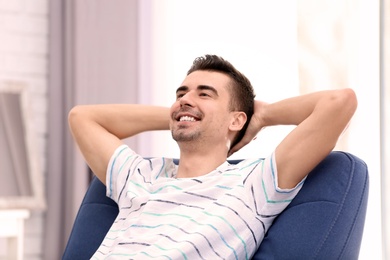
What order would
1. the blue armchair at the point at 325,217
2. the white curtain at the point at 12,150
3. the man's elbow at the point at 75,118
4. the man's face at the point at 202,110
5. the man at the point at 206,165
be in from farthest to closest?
the white curtain at the point at 12,150 → the man's elbow at the point at 75,118 → the man's face at the point at 202,110 → the man at the point at 206,165 → the blue armchair at the point at 325,217

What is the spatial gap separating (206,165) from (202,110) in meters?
0.16

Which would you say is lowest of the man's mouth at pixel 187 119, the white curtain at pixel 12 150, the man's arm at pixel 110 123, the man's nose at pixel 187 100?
the white curtain at pixel 12 150

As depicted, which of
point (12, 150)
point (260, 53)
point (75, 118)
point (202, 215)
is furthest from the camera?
point (12, 150)

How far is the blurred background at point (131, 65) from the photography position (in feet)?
8.75

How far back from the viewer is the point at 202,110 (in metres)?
2.07

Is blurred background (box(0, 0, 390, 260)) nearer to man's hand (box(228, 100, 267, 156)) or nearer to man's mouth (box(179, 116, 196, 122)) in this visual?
man's hand (box(228, 100, 267, 156))

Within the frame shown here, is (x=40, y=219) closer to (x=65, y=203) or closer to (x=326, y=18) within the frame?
(x=65, y=203)

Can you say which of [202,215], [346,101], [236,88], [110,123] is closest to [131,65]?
[110,123]

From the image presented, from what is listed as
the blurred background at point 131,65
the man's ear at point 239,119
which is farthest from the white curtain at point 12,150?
the man's ear at point 239,119

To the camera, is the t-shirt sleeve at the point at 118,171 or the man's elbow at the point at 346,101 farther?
the t-shirt sleeve at the point at 118,171

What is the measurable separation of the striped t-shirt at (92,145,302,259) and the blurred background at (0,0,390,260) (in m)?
0.87

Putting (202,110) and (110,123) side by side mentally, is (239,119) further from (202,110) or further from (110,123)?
(110,123)

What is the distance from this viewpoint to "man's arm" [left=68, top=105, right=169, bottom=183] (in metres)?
2.22

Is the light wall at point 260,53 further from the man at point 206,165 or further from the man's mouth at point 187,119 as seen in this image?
the man's mouth at point 187,119
